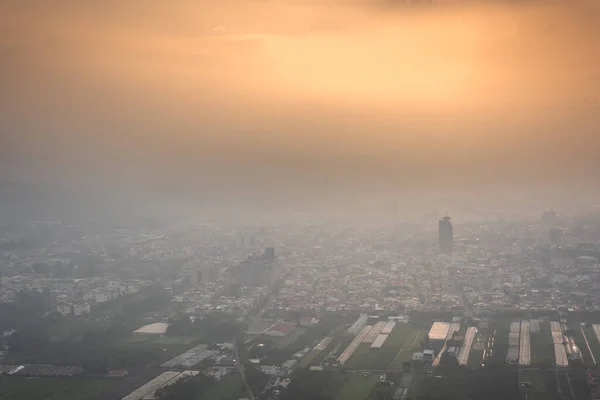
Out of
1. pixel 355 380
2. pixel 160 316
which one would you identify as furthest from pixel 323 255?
pixel 355 380

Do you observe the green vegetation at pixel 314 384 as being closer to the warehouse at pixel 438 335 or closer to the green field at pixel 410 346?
the green field at pixel 410 346

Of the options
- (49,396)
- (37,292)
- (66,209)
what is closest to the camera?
(49,396)

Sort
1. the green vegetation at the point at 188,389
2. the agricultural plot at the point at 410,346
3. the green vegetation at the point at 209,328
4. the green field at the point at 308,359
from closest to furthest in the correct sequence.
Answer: the green vegetation at the point at 188,389 < the green field at the point at 308,359 < the agricultural plot at the point at 410,346 < the green vegetation at the point at 209,328

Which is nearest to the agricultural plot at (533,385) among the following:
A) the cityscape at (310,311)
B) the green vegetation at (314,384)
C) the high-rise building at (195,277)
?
the cityscape at (310,311)

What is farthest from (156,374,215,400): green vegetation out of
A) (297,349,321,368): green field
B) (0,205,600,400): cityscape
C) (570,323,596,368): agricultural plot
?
(570,323,596,368): agricultural plot

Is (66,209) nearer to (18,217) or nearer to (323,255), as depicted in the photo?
(18,217)
